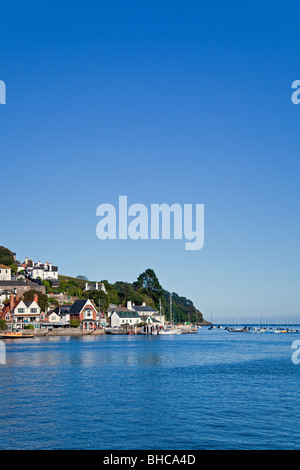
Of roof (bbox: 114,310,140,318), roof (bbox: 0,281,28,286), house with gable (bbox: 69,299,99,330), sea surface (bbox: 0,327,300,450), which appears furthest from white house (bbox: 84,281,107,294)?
sea surface (bbox: 0,327,300,450)

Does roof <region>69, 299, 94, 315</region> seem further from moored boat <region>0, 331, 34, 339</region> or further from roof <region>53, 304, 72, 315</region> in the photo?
moored boat <region>0, 331, 34, 339</region>

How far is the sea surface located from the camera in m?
26.6

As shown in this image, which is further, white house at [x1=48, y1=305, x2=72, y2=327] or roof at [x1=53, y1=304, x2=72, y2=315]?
roof at [x1=53, y1=304, x2=72, y2=315]

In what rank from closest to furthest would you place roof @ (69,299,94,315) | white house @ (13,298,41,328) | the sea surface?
the sea surface < white house @ (13,298,41,328) < roof @ (69,299,94,315)

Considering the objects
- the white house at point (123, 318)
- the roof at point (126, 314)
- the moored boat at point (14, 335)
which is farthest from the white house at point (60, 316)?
the roof at point (126, 314)

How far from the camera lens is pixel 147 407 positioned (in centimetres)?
3497

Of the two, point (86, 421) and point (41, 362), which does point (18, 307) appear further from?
point (86, 421)

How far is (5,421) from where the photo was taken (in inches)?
1193

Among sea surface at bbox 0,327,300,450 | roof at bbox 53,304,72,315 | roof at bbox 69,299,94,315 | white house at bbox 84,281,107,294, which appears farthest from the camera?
white house at bbox 84,281,107,294

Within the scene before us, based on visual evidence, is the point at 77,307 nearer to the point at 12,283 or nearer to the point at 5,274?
the point at 12,283

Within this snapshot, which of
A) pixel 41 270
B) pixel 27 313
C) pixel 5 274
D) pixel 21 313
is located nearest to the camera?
pixel 21 313

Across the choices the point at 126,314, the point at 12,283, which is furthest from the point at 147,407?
the point at 126,314

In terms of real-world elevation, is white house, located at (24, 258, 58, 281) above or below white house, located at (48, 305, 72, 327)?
above
